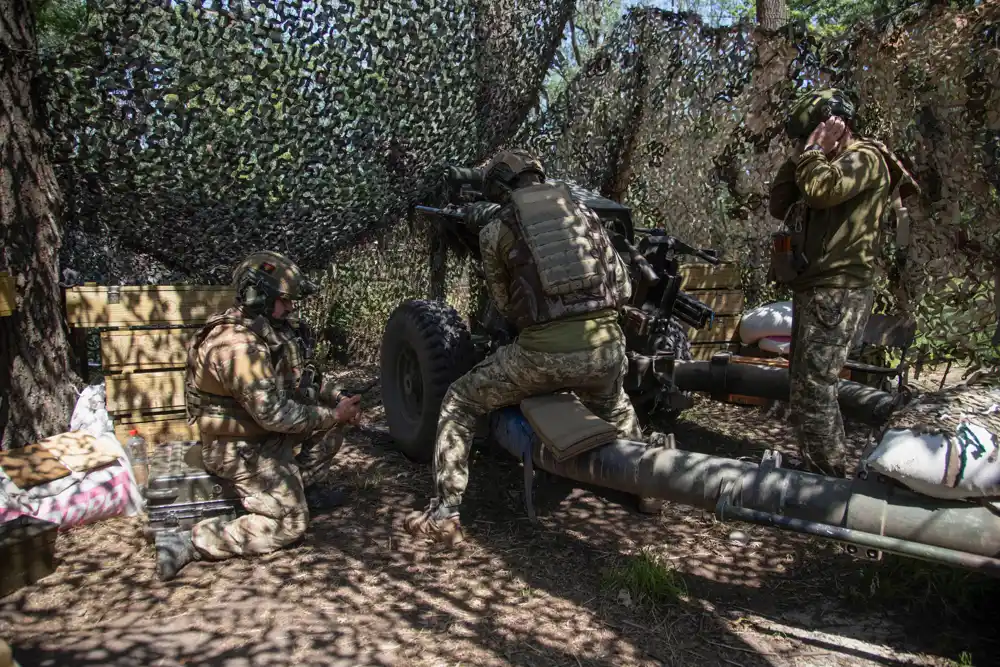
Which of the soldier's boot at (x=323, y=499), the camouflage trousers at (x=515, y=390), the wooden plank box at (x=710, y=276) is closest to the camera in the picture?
the camouflage trousers at (x=515, y=390)

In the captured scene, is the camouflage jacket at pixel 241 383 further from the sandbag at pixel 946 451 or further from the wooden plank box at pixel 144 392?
the sandbag at pixel 946 451

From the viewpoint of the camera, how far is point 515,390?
144 inches

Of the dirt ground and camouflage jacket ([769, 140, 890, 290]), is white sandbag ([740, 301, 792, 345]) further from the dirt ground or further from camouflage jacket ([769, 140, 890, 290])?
the dirt ground

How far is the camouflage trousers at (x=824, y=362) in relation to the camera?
3.79 metres

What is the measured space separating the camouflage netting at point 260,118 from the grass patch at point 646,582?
11.0ft

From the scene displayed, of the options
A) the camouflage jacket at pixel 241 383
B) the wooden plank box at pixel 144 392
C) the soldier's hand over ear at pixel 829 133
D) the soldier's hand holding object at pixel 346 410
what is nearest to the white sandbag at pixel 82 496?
the wooden plank box at pixel 144 392

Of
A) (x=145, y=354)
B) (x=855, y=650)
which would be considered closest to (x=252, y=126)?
(x=145, y=354)

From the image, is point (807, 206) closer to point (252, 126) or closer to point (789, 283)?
point (789, 283)

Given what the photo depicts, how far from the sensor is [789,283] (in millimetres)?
3965

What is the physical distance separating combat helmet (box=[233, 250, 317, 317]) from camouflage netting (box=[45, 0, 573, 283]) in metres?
1.39

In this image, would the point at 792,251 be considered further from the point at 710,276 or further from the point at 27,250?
the point at 27,250

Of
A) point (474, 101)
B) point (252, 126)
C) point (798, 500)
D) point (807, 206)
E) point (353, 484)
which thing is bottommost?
A: point (353, 484)

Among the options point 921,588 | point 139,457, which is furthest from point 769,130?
point 139,457

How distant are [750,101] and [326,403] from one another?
14.0 ft
